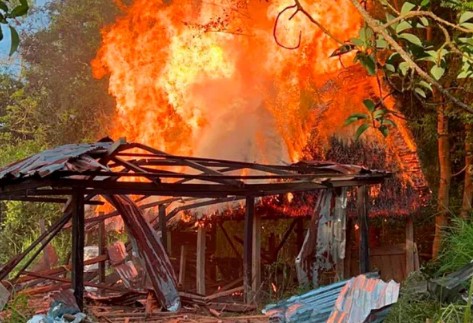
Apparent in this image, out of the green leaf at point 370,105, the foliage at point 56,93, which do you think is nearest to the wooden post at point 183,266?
the foliage at point 56,93

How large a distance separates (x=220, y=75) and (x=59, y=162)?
6.25 meters

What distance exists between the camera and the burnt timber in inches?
256

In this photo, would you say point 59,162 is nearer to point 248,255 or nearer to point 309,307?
point 309,307

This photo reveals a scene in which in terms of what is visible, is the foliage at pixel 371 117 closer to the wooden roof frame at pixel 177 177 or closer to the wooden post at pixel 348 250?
the wooden roof frame at pixel 177 177

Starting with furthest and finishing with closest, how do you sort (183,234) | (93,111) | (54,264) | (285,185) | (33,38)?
(33,38)
(93,111)
(183,234)
(54,264)
(285,185)

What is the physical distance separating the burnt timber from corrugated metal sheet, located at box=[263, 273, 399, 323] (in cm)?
167

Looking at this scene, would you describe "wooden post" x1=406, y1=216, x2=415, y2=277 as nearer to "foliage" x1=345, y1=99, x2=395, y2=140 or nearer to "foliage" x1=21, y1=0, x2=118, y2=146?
"foliage" x1=345, y1=99, x2=395, y2=140

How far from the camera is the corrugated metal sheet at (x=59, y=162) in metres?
6.18

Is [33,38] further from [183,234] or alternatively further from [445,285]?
[445,285]

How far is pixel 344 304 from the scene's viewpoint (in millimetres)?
6148

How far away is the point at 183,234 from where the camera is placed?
14.4 m

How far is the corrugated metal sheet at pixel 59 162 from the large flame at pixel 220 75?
4615 mm

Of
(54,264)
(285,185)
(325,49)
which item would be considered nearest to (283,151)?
(325,49)

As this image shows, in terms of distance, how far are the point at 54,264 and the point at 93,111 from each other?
8091 millimetres
